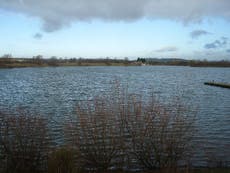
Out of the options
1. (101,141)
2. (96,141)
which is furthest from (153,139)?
(96,141)

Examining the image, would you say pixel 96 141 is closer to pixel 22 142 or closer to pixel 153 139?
pixel 153 139

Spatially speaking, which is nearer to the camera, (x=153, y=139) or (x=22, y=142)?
(x=22, y=142)

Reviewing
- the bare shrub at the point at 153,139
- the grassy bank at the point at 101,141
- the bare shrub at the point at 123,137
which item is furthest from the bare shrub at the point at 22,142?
the bare shrub at the point at 153,139

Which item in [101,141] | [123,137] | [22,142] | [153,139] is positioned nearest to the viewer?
[22,142]

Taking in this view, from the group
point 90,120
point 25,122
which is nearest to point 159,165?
point 90,120

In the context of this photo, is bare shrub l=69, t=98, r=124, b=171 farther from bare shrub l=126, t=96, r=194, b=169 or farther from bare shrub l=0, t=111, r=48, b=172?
bare shrub l=0, t=111, r=48, b=172

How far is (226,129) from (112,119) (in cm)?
1123

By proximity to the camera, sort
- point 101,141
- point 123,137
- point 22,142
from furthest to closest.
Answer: point 123,137 < point 101,141 < point 22,142

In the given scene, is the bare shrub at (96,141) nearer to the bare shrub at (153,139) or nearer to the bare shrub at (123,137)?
the bare shrub at (123,137)

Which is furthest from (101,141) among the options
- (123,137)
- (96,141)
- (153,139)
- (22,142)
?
(22,142)

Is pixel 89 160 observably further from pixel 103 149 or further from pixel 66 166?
pixel 66 166

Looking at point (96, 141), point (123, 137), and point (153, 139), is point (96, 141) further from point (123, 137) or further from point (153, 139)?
point (153, 139)

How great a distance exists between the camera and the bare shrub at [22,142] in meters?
11.4

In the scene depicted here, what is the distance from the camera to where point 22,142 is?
11.5 m
